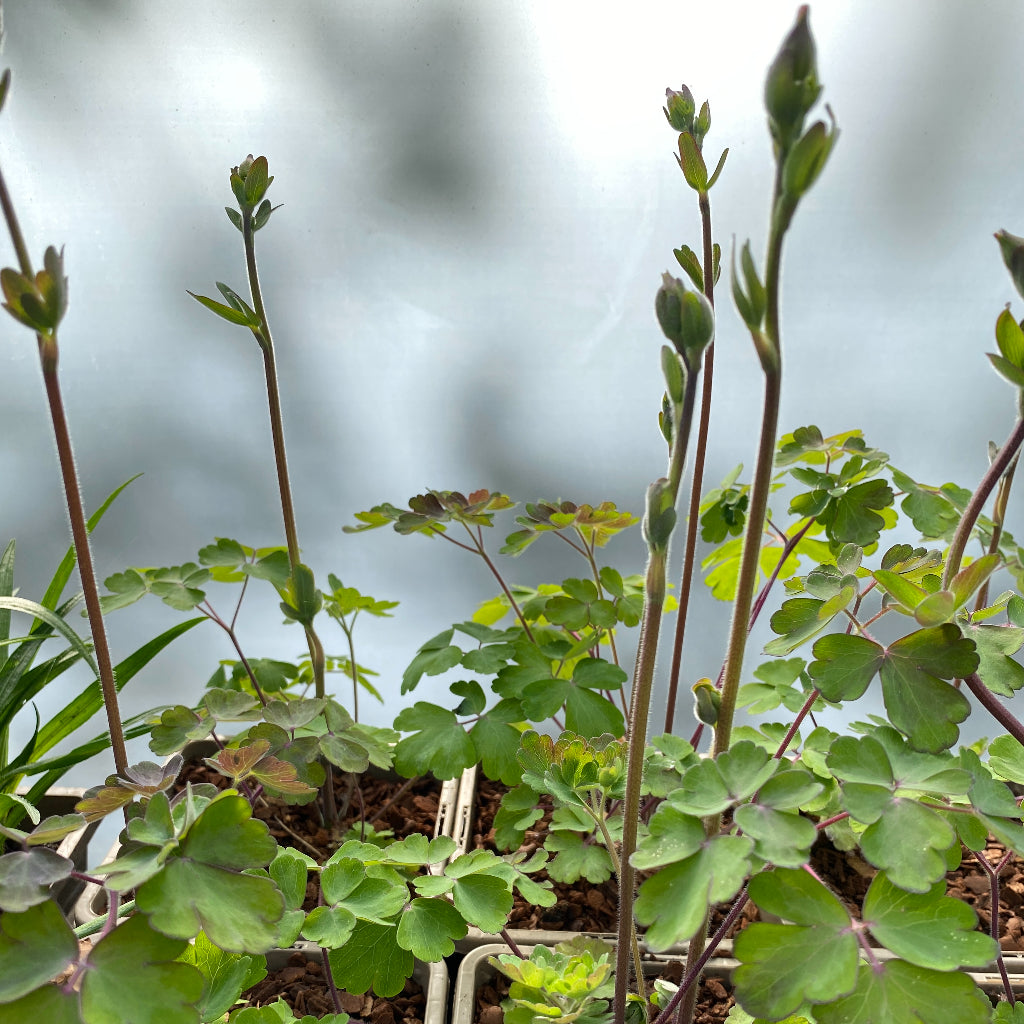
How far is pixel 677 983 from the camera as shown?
0.77 m

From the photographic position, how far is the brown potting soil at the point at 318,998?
835mm

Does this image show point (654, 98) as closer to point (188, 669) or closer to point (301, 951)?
point (301, 951)

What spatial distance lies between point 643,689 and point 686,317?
0.82 feet

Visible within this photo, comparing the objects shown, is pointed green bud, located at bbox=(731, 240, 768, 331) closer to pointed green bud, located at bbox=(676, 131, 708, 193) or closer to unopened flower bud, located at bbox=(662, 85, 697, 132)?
pointed green bud, located at bbox=(676, 131, 708, 193)

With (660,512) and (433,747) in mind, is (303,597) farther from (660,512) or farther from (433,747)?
(660,512)

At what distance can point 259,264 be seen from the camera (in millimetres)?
1478

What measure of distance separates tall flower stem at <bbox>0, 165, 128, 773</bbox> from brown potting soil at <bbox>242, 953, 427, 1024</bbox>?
0.38 m

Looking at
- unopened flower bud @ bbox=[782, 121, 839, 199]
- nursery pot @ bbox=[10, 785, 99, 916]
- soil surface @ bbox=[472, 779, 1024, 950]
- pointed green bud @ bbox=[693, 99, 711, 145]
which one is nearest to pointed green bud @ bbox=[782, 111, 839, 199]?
unopened flower bud @ bbox=[782, 121, 839, 199]

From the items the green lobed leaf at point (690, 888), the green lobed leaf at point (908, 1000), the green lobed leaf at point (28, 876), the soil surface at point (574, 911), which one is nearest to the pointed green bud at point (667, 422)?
the green lobed leaf at point (690, 888)

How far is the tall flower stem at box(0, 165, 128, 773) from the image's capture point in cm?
52

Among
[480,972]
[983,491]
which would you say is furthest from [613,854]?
[983,491]

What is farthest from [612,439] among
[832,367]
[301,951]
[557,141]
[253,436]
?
[301,951]

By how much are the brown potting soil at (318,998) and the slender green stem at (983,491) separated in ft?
2.31

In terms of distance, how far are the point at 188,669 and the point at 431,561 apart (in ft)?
1.95
